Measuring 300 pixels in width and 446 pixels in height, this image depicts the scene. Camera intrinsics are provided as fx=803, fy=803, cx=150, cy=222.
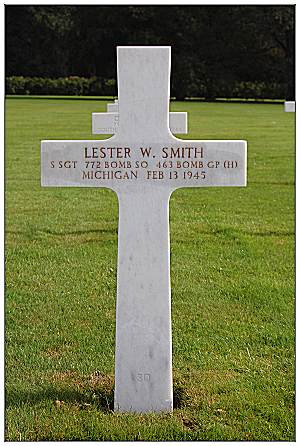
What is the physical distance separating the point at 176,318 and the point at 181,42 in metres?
43.9

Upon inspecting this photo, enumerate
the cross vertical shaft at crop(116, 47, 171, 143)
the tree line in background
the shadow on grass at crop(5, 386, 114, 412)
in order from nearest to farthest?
1. the cross vertical shaft at crop(116, 47, 171, 143)
2. the shadow on grass at crop(5, 386, 114, 412)
3. the tree line in background

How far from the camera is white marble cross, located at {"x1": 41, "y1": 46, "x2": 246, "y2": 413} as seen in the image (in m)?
3.73

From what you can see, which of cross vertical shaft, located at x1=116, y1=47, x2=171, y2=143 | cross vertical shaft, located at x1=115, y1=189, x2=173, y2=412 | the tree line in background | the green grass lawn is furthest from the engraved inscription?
the tree line in background

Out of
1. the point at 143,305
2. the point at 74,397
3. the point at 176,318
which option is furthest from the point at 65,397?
the point at 176,318

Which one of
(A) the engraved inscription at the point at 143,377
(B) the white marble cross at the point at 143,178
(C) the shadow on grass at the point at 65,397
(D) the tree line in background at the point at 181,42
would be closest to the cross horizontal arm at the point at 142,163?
(B) the white marble cross at the point at 143,178

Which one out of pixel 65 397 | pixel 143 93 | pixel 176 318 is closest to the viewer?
pixel 143 93

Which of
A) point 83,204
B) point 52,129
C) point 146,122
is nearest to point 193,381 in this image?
point 146,122

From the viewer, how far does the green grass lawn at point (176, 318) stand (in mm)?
3902

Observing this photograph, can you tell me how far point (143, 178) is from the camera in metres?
3.76

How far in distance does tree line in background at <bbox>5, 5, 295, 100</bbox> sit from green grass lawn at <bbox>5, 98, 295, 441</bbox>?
3709 cm

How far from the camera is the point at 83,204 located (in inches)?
389

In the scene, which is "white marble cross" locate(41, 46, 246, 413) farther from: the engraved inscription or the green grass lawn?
the green grass lawn

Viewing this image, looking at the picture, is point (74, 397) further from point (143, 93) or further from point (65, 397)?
point (143, 93)

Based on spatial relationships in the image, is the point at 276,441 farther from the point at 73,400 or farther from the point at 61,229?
the point at 61,229
